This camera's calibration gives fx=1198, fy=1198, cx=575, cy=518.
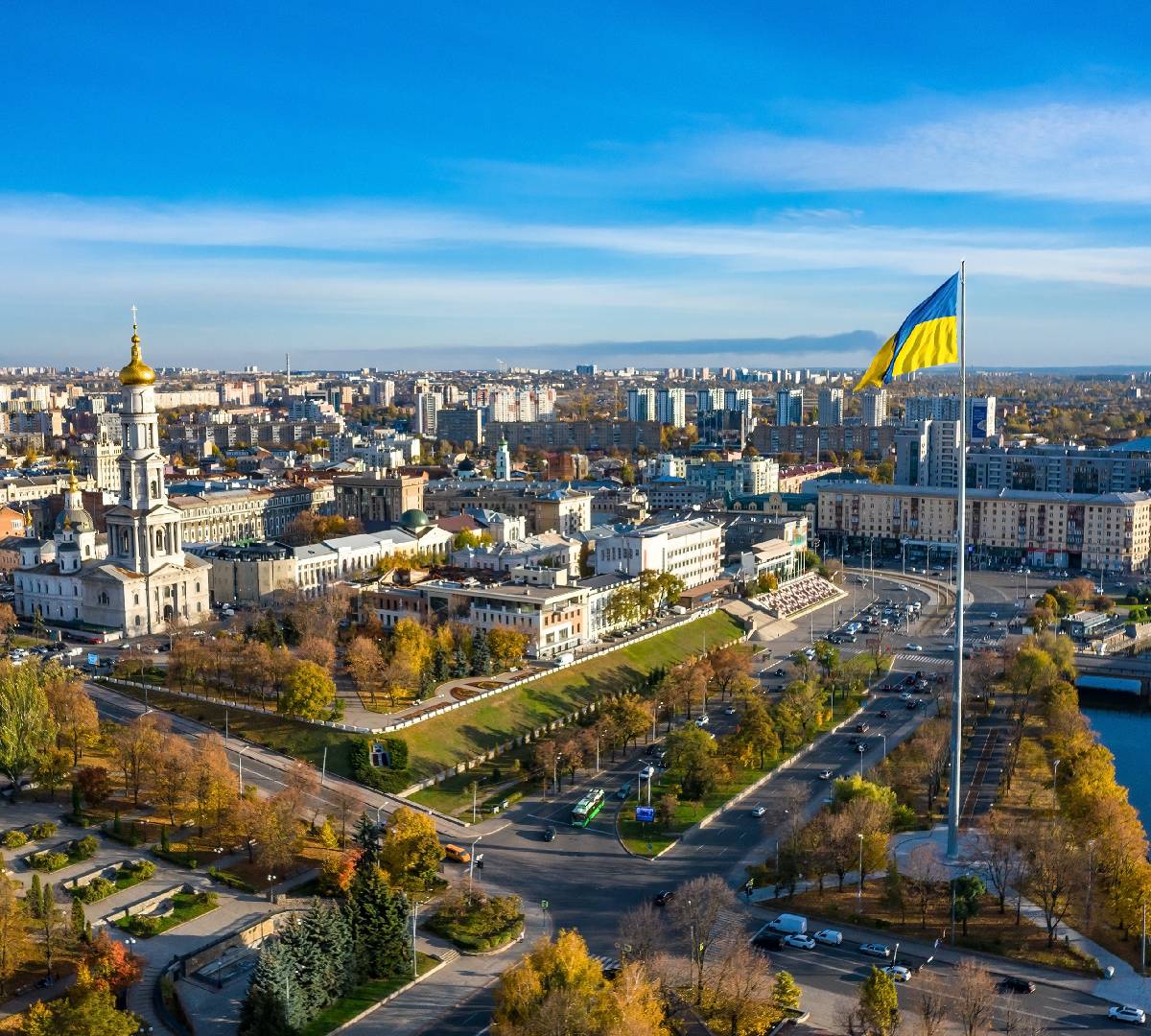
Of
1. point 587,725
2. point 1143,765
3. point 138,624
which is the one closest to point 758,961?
point 587,725

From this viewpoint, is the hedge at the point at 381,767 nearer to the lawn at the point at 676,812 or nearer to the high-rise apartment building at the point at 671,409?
the lawn at the point at 676,812

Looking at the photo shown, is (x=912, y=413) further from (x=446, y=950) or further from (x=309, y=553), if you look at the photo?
(x=446, y=950)

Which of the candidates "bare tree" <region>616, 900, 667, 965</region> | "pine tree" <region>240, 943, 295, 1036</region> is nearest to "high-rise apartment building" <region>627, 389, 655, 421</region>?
"bare tree" <region>616, 900, 667, 965</region>

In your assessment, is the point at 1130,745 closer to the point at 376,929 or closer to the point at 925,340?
the point at 925,340

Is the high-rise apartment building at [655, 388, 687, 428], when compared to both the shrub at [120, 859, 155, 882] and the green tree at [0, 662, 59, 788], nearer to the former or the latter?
the green tree at [0, 662, 59, 788]

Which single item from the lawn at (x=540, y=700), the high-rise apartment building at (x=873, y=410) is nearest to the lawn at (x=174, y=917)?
the lawn at (x=540, y=700)
